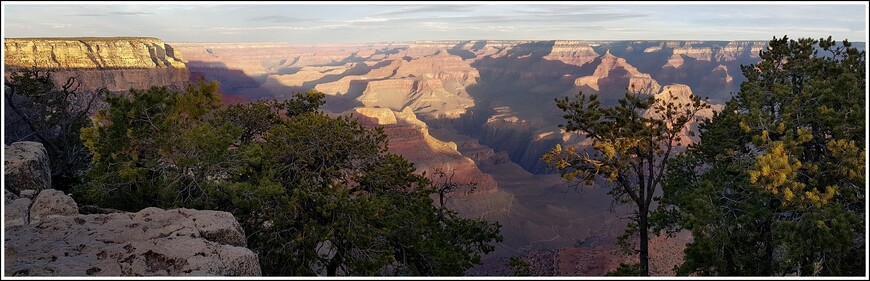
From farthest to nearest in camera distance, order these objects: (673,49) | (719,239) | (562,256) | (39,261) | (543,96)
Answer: (673,49), (543,96), (562,256), (719,239), (39,261)

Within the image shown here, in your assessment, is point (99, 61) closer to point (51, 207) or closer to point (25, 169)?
point (25, 169)

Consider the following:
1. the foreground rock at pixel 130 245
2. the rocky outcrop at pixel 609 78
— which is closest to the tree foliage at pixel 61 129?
the foreground rock at pixel 130 245

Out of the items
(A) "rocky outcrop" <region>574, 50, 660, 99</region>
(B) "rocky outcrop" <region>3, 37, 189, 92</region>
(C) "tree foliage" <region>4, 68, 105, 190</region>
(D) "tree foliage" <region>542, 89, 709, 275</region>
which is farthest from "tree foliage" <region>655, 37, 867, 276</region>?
(A) "rocky outcrop" <region>574, 50, 660, 99</region>

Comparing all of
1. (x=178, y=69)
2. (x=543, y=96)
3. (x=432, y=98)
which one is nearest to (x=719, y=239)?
(x=178, y=69)

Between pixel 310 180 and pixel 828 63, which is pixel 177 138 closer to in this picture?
pixel 310 180

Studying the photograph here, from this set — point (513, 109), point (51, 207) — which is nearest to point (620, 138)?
point (51, 207)

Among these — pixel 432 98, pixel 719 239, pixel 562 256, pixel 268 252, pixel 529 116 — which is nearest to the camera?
pixel 719 239
